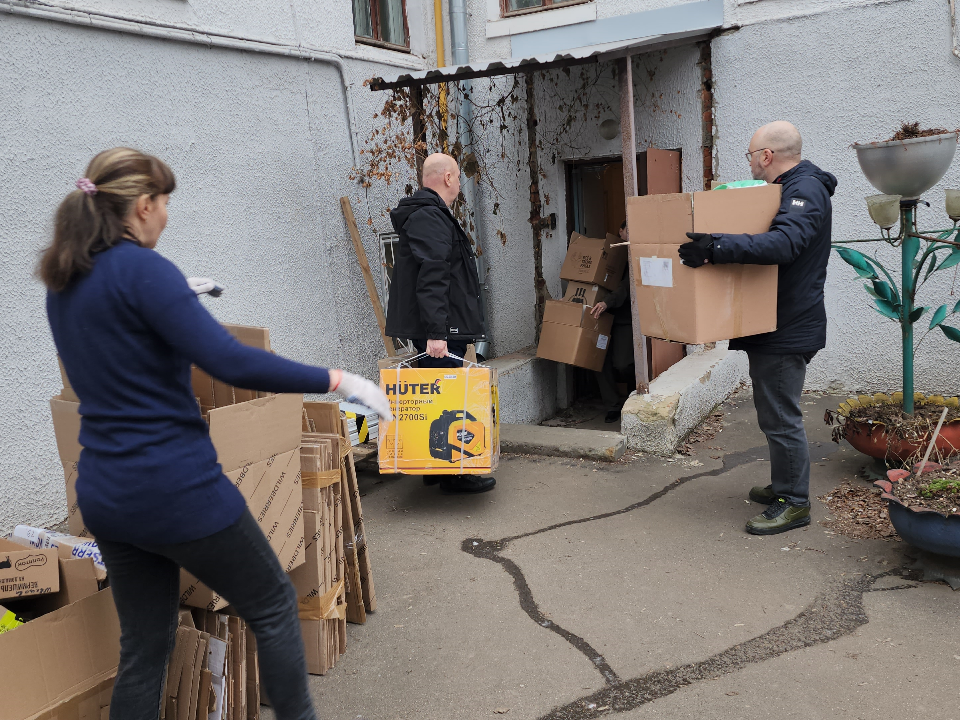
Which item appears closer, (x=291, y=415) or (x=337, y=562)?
(x=291, y=415)

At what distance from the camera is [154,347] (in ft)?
6.28

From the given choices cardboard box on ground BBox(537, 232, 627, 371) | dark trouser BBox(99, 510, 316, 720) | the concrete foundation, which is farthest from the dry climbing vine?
dark trouser BBox(99, 510, 316, 720)

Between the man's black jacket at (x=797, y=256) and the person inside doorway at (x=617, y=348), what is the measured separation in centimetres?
302

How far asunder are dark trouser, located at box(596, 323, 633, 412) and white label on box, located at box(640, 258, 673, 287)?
3.30 meters

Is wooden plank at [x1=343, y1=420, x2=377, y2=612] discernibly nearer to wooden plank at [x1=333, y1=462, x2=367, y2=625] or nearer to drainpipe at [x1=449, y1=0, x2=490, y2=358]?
wooden plank at [x1=333, y1=462, x2=367, y2=625]

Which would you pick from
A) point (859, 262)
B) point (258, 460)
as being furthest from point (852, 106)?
point (258, 460)

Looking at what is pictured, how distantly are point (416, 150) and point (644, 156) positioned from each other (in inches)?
70.5

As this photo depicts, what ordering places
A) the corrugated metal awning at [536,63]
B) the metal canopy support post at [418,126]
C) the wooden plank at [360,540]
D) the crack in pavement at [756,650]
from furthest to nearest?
the metal canopy support post at [418,126]
the corrugated metal awning at [536,63]
the wooden plank at [360,540]
the crack in pavement at [756,650]

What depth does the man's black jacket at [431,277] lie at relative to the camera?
4430 millimetres

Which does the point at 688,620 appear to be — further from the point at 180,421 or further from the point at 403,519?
the point at 180,421

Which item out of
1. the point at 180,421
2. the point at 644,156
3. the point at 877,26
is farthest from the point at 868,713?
the point at 877,26

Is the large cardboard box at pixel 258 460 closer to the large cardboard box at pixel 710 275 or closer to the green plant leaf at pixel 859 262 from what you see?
the large cardboard box at pixel 710 275

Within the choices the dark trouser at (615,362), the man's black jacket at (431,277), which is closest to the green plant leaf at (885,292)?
the man's black jacket at (431,277)

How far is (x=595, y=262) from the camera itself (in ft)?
23.4
